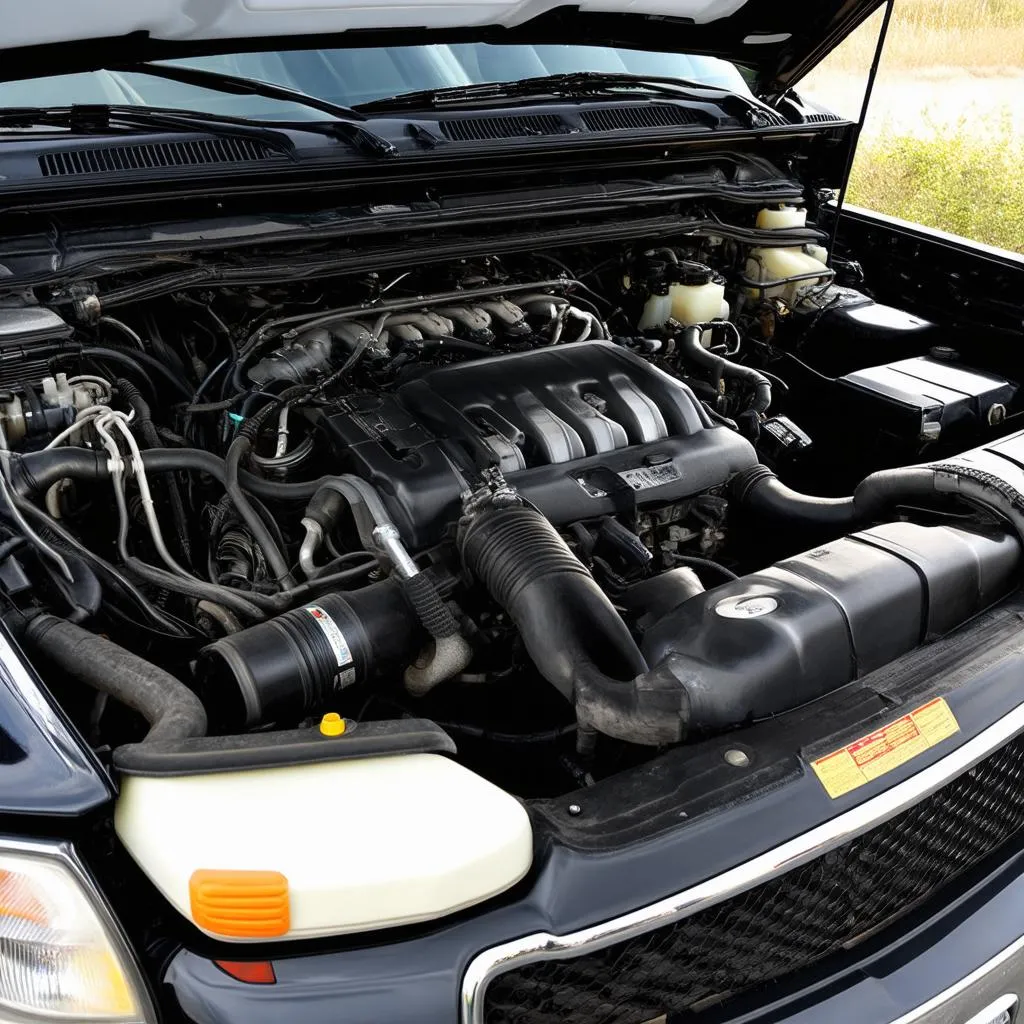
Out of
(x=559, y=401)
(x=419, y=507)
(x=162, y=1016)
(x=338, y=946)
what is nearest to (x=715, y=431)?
(x=559, y=401)

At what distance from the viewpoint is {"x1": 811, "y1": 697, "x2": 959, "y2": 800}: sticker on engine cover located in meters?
1.21

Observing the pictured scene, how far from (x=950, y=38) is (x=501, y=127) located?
45.0 feet

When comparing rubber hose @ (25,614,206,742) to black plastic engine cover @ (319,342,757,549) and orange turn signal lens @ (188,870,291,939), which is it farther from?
black plastic engine cover @ (319,342,757,549)

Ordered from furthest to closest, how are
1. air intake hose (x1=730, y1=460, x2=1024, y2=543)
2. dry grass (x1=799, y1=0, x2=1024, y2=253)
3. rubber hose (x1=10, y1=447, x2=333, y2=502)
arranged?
dry grass (x1=799, y1=0, x2=1024, y2=253) → air intake hose (x1=730, y1=460, x2=1024, y2=543) → rubber hose (x1=10, y1=447, x2=333, y2=502)

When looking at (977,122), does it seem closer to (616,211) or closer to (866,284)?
(866,284)

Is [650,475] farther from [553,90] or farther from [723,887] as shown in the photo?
[553,90]

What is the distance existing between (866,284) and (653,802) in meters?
2.35

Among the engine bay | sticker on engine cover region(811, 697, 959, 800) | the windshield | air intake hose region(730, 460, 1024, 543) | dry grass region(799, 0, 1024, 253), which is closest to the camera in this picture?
sticker on engine cover region(811, 697, 959, 800)

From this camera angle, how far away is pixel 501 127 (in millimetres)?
2184

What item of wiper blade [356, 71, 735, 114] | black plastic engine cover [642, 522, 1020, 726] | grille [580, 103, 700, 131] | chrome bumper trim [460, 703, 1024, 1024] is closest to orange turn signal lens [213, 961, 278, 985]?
chrome bumper trim [460, 703, 1024, 1024]

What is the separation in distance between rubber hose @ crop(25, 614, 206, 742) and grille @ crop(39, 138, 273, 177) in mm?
896

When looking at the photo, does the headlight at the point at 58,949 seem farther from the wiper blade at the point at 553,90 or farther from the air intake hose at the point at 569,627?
the wiper blade at the point at 553,90

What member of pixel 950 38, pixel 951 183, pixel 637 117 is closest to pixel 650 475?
pixel 637 117

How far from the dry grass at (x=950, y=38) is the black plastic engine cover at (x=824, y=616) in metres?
13.2
